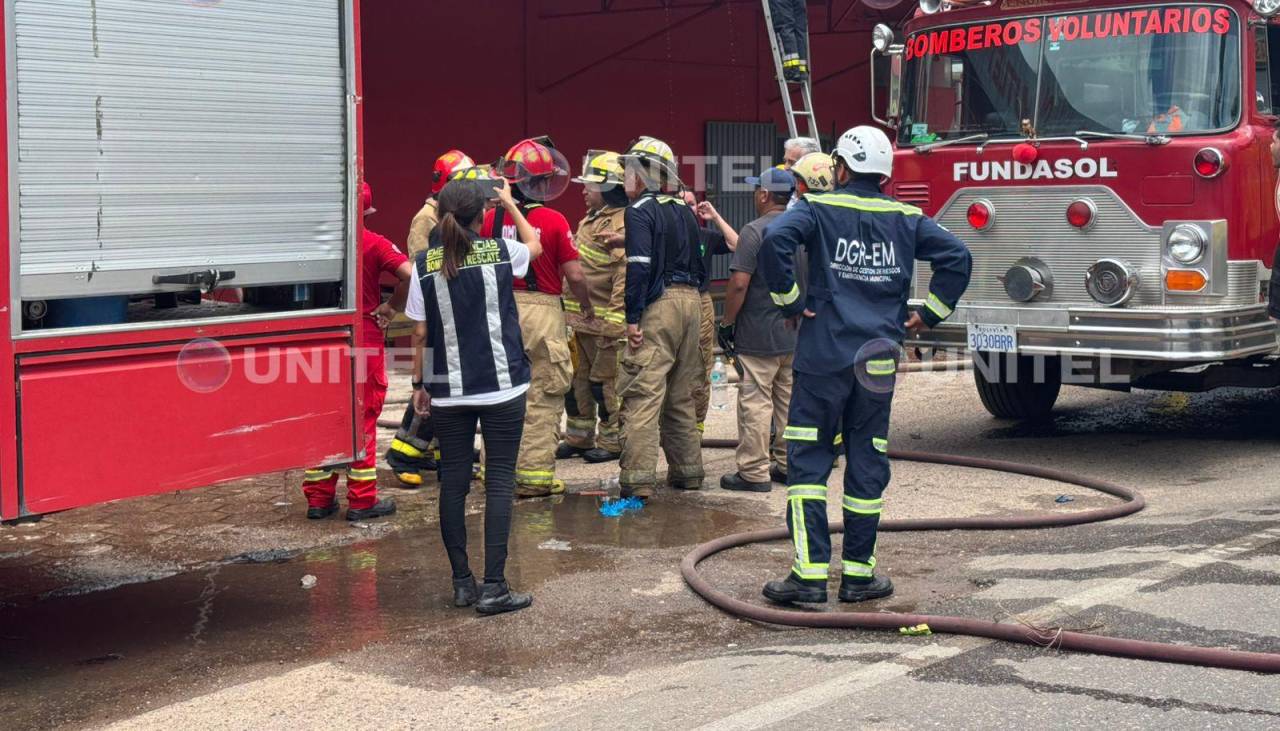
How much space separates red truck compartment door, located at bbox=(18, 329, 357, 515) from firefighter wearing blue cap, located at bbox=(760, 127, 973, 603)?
1817mm

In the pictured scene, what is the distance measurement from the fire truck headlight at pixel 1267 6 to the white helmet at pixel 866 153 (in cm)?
347

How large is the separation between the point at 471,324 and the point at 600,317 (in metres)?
2.83

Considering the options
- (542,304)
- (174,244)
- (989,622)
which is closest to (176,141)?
(174,244)

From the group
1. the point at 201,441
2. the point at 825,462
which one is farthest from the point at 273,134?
the point at 825,462

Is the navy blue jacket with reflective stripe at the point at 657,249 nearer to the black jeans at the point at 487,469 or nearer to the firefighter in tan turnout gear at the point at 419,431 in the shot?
the firefighter in tan turnout gear at the point at 419,431

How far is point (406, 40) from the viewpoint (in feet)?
50.4

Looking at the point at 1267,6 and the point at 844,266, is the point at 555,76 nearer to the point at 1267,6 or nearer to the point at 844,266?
the point at 1267,6

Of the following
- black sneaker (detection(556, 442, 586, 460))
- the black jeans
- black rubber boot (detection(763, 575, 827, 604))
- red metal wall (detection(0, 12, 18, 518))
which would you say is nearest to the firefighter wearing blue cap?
black rubber boot (detection(763, 575, 827, 604))

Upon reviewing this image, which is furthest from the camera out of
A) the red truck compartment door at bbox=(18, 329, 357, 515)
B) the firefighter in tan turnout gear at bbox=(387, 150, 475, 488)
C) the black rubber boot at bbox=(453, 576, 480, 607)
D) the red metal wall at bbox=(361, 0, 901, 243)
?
the red metal wall at bbox=(361, 0, 901, 243)

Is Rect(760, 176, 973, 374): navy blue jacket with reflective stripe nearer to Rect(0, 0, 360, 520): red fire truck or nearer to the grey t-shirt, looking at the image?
Rect(0, 0, 360, 520): red fire truck

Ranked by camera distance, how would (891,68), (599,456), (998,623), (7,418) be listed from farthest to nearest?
(891,68) → (599,456) → (998,623) → (7,418)

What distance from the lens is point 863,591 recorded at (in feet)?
19.1

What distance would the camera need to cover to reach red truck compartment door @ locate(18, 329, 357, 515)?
5000mm

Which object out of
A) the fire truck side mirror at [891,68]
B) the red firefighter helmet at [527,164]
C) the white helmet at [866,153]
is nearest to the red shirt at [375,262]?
the red firefighter helmet at [527,164]
